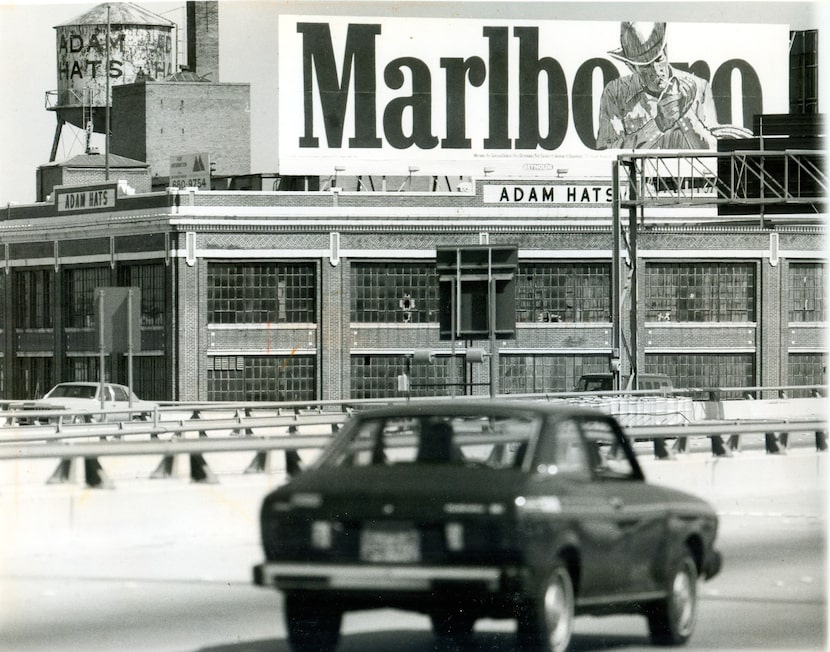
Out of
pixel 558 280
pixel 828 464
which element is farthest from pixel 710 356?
pixel 828 464

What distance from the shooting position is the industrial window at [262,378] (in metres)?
40.6

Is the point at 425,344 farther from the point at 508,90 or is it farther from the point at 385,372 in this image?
the point at 508,90

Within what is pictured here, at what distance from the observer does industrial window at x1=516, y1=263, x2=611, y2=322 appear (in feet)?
130

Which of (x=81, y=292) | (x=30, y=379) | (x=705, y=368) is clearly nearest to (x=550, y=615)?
(x=30, y=379)

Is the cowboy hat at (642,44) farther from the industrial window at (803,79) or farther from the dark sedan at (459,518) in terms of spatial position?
the dark sedan at (459,518)

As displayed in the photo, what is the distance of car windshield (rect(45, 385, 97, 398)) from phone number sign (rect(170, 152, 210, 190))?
23789 mm

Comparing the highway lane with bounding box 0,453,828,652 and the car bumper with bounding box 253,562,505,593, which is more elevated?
the car bumper with bounding box 253,562,505,593

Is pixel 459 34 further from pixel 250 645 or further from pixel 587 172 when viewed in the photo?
pixel 250 645

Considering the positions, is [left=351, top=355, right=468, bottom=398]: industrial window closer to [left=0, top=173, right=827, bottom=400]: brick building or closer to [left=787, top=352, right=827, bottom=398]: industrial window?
[left=0, top=173, right=827, bottom=400]: brick building

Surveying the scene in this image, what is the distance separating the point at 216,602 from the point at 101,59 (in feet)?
195

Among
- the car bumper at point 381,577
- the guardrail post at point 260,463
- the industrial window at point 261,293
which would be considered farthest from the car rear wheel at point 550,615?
the industrial window at point 261,293

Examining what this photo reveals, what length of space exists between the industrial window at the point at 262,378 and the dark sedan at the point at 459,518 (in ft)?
98.7

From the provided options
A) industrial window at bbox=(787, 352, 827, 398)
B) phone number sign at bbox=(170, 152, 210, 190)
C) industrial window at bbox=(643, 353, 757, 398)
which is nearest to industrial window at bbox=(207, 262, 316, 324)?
phone number sign at bbox=(170, 152, 210, 190)

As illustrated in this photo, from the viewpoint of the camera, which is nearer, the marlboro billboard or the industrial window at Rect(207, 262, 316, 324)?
the marlboro billboard
